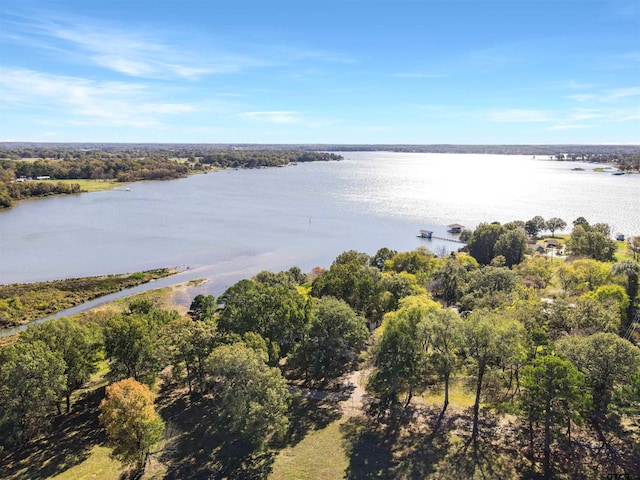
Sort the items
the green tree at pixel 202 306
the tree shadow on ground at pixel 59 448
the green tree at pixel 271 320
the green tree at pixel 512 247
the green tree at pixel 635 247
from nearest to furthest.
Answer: the tree shadow on ground at pixel 59 448, the green tree at pixel 271 320, the green tree at pixel 202 306, the green tree at pixel 512 247, the green tree at pixel 635 247

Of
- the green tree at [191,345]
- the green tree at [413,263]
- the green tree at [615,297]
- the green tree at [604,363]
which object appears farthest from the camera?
the green tree at [413,263]

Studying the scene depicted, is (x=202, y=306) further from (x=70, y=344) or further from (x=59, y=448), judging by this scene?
(x=59, y=448)

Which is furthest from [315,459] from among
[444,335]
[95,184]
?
[95,184]

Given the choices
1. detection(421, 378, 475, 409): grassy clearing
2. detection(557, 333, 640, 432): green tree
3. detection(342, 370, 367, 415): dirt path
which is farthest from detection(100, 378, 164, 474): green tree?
detection(557, 333, 640, 432): green tree

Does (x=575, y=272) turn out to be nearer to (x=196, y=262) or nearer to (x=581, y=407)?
(x=581, y=407)

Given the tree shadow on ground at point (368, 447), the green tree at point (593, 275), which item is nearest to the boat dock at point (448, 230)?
the green tree at point (593, 275)

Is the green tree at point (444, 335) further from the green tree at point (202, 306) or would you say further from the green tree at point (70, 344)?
the green tree at point (202, 306)
